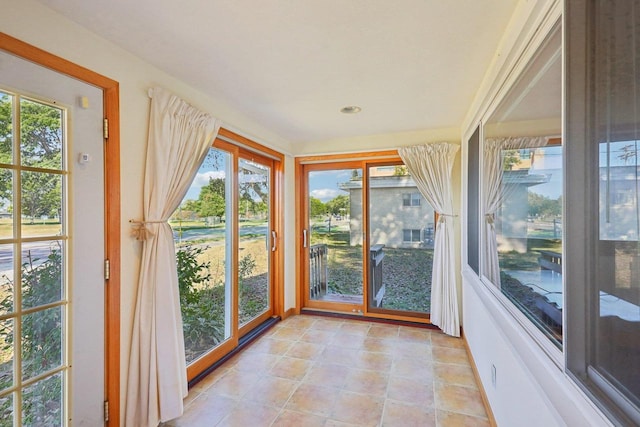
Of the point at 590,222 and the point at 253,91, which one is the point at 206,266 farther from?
the point at 590,222

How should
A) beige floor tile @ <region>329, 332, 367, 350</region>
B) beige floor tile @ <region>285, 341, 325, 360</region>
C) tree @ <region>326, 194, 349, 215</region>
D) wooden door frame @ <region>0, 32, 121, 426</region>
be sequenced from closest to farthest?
1. wooden door frame @ <region>0, 32, 121, 426</region>
2. beige floor tile @ <region>285, 341, 325, 360</region>
3. beige floor tile @ <region>329, 332, 367, 350</region>
4. tree @ <region>326, 194, 349, 215</region>

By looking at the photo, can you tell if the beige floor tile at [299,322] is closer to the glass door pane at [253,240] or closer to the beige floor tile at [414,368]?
the glass door pane at [253,240]

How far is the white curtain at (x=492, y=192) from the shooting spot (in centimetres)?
172

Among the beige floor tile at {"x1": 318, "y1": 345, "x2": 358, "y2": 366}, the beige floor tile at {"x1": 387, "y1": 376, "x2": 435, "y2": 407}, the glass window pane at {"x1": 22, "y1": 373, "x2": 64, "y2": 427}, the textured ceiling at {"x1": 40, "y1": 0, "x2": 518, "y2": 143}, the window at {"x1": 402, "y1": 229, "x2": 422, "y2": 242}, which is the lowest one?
the beige floor tile at {"x1": 318, "y1": 345, "x2": 358, "y2": 366}

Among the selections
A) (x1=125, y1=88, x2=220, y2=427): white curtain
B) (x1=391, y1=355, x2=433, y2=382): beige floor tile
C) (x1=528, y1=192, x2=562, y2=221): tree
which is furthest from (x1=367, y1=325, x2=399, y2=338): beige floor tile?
(x1=528, y1=192, x2=562, y2=221): tree

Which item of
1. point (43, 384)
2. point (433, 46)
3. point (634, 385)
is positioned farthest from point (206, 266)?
point (634, 385)

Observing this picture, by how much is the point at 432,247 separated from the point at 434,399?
1.79 meters

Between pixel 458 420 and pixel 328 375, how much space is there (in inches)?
40.5

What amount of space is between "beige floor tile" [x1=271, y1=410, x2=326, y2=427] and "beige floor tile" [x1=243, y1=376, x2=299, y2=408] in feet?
0.39

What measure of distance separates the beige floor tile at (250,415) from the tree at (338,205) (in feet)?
8.05

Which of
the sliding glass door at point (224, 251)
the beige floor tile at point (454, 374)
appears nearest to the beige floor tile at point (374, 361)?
the beige floor tile at point (454, 374)

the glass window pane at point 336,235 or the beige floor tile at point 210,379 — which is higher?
the glass window pane at point 336,235

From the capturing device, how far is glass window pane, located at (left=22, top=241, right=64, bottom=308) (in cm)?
137

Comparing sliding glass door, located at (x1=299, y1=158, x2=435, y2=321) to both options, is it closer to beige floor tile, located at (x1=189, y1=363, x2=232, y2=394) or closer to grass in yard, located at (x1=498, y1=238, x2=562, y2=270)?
beige floor tile, located at (x1=189, y1=363, x2=232, y2=394)
